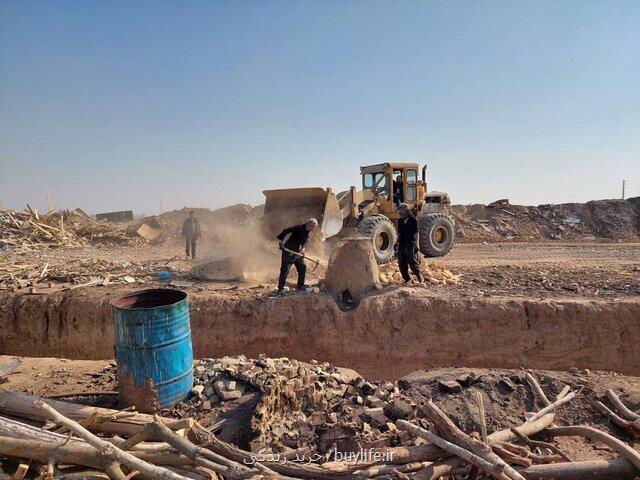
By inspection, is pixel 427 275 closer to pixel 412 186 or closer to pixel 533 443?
pixel 412 186

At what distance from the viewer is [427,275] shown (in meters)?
8.98

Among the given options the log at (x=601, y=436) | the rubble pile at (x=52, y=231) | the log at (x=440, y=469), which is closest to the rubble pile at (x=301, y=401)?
the log at (x=440, y=469)

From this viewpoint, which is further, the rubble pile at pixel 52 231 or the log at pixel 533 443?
the rubble pile at pixel 52 231

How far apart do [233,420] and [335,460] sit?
1.22m

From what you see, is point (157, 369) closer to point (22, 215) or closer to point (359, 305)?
point (359, 305)

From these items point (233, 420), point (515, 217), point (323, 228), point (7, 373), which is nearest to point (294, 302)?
point (323, 228)

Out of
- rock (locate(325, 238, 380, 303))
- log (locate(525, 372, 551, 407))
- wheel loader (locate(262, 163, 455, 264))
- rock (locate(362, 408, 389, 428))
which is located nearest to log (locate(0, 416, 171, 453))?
rock (locate(362, 408, 389, 428))

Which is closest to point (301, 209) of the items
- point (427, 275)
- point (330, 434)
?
point (427, 275)

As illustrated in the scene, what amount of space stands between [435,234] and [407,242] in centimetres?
409

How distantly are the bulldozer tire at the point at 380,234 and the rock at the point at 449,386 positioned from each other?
5469mm

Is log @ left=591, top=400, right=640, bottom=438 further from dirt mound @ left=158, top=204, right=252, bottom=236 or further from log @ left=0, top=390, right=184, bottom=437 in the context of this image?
dirt mound @ left=158, top=204, right=252, bottom=236

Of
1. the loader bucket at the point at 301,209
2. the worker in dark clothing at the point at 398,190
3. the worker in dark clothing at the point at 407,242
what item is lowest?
the worker in dark clothing at the point at 407,242

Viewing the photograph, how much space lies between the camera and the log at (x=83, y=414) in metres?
3.42

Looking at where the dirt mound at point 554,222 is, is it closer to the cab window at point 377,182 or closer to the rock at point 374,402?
the cab window at point 377,182
